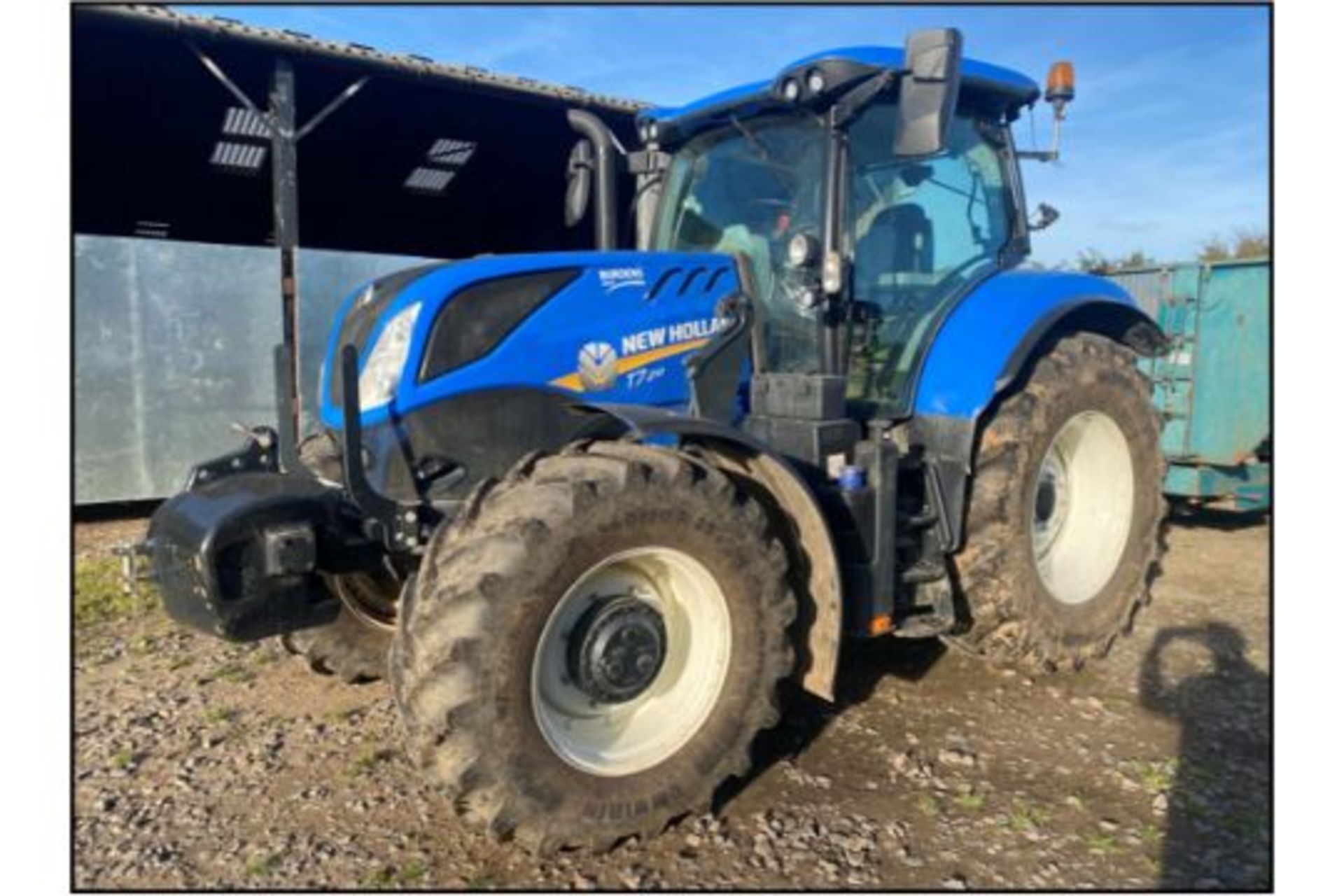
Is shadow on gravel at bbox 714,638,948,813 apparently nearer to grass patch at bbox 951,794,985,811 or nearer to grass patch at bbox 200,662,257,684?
grass patch at bbox 951,794,985,811

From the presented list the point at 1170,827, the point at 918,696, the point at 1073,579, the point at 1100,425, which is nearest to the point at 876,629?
the point at 918,696

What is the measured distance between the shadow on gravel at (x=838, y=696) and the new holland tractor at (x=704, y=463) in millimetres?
222

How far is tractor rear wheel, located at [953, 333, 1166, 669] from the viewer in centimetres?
378

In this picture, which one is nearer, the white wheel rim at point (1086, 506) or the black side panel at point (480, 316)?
the black side panel at point (480, 316)

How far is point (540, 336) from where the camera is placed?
3195 mm

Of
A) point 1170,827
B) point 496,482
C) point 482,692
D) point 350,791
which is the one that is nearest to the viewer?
point 482,692

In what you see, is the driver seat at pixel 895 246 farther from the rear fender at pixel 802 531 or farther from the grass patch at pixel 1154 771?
the grass patch at pixel 1154 771

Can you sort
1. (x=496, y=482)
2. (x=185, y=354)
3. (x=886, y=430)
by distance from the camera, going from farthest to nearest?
(x=185, y=354), (x=886, y=430), (x=496, y=482)

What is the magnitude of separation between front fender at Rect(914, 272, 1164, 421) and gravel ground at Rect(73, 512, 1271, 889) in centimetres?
125

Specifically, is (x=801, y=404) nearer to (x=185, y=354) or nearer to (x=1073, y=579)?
(x=1073, y=579)

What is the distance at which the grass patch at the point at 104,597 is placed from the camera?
5254 millimetres

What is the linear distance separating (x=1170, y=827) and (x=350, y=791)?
2633 millimetres

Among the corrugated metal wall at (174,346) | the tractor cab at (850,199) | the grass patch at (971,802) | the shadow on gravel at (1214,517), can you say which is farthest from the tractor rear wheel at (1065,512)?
the corrugated metal wall at (174,346)

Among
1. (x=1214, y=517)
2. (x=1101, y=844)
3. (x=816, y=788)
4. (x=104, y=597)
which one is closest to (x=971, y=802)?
(x=1101, y=844)
